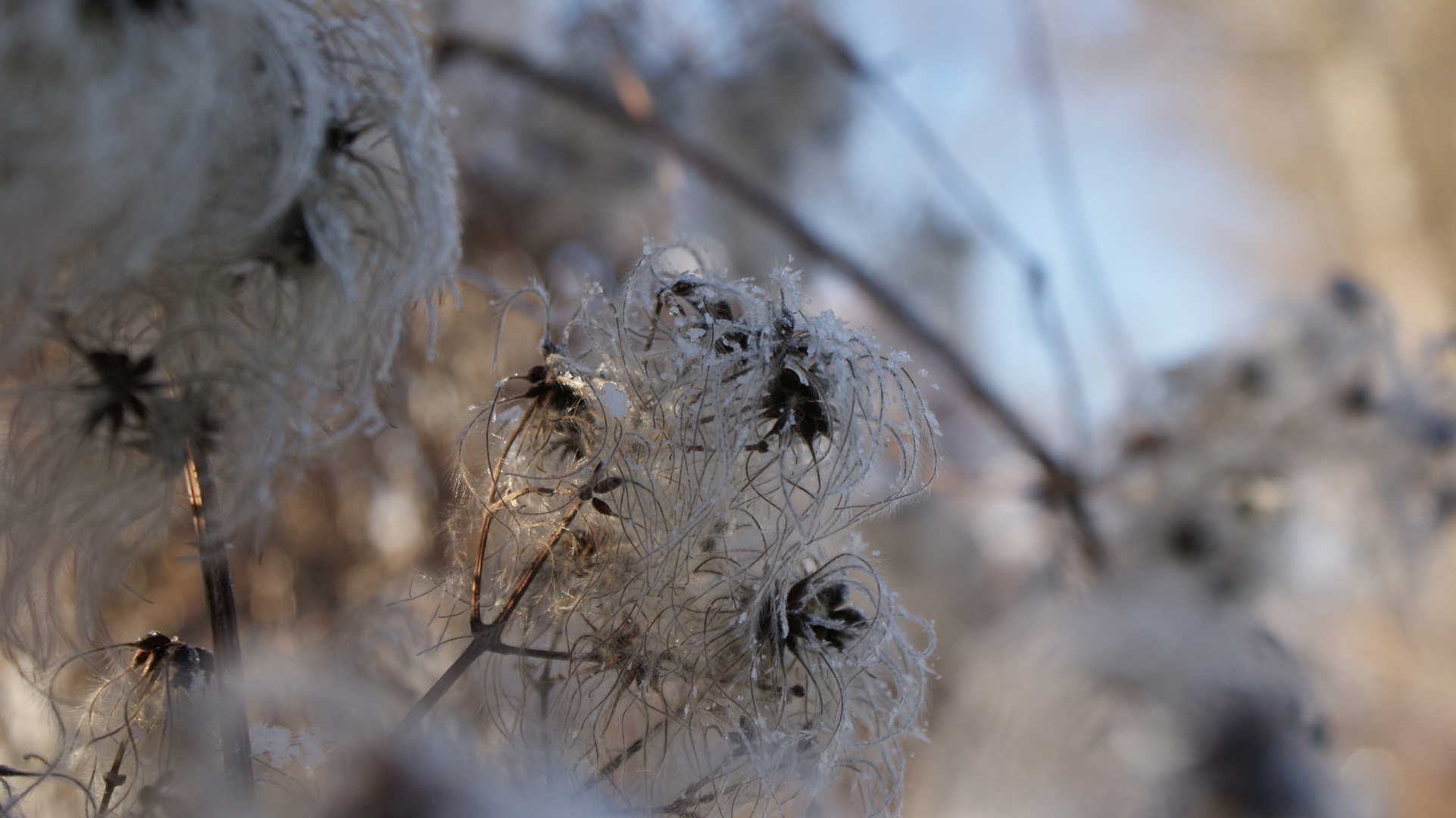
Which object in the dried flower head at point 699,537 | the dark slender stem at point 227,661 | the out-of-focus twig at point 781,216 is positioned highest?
the out-of-focus twig at point 781,216

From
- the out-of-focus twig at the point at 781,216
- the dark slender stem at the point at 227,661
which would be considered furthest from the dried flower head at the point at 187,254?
the out-of-focus twig at the point at 781,216

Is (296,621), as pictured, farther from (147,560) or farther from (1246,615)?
(1246,615)

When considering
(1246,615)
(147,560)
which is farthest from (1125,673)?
(147,560)

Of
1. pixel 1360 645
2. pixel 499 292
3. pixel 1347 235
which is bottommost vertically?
pixel 499 292

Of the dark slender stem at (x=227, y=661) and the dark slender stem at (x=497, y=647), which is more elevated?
the dark slender stem at (x=497, y=647)

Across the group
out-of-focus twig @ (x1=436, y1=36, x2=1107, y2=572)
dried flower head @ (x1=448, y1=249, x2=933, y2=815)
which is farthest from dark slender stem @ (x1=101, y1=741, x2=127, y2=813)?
out-of-focus twig @ (x1=436, y1=36, x2=1107, y2=572)

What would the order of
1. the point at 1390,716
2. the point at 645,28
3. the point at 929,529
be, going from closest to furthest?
1. the point at 645,28
2. the point at 929,529
3. the point at 1390,716

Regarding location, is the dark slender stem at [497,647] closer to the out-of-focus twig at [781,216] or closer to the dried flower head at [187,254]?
the dried flower head at [187,254]
